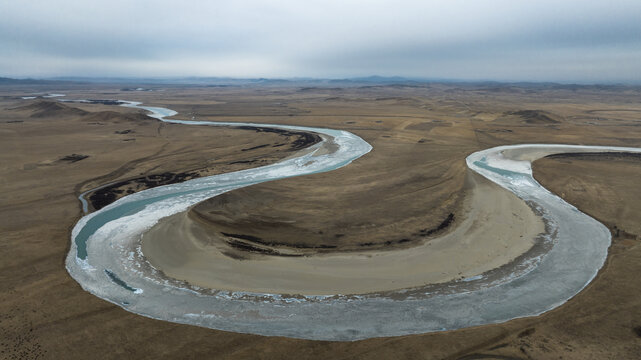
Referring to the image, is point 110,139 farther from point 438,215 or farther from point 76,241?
point 438,215

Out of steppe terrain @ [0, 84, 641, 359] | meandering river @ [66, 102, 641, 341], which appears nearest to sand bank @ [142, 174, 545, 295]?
meandering river @ [66, 102, 641, 341]

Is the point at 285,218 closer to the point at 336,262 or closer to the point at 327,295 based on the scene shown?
the point at 336,262

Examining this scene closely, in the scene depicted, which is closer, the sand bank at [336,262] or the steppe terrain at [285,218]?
the steppe terrain at [285,218]

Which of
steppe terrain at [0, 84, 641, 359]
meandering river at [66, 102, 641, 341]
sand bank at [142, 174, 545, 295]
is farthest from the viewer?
sand bank at [142, 174, 545, 295]

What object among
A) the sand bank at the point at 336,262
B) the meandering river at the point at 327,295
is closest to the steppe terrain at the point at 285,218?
the meandering river at the point at 327,295

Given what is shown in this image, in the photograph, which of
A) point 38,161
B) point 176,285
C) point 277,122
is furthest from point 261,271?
point 277,122

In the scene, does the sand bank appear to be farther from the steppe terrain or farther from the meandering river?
the steppe terrain

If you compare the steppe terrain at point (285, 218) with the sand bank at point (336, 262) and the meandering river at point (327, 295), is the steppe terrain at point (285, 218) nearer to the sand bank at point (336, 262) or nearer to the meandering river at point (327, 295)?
the meandering river at point (327, 295)

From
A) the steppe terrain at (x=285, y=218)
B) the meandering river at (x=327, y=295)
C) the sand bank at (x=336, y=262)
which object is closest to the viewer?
the steppe terrain at (x=285, y=218)

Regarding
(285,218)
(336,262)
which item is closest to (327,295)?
(336,262)

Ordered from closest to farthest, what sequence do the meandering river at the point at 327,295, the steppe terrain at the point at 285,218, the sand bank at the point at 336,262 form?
the steppe terrain at the point at 285,218
the meandering river at the point at 327,295
the sand bank at the point at 336,262
